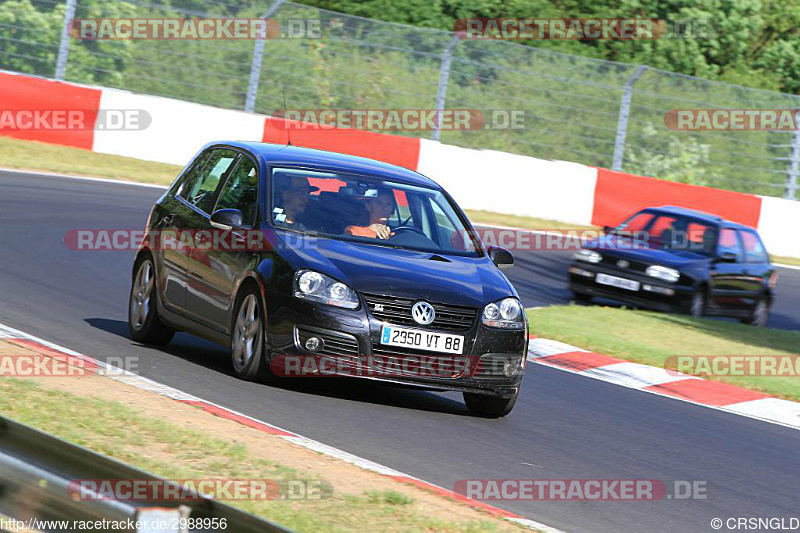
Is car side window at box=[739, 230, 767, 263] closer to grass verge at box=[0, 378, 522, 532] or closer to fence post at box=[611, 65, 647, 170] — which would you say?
fence post at box=[611, 65, 647, 170]

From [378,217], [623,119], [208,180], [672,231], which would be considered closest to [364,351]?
[378,217]

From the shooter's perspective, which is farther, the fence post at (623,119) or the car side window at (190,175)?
the fence post at (623,119)

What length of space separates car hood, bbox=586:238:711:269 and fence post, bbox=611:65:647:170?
7.90 meters

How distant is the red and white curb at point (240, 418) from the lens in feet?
21.1

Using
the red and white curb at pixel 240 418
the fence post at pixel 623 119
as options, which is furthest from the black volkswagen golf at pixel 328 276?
the fence post at pixel 623 119

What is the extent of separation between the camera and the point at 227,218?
9.12 metres

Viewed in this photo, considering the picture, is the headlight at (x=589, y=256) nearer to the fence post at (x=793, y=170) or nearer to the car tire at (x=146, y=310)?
the car tire at (x=146, y=310)

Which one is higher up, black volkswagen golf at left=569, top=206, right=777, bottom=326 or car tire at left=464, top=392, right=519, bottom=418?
black volkswagen golf at left=569, top=206, right=777, bottom=326

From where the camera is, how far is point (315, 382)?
9.37m

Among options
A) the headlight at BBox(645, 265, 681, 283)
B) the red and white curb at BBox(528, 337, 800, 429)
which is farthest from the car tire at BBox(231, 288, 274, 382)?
the headlight at BBox(645, 265, 681, 283)

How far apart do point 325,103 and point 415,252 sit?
16863 millimetres

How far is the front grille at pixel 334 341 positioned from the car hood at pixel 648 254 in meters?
9.06

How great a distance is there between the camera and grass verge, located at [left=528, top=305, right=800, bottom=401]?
1298cm

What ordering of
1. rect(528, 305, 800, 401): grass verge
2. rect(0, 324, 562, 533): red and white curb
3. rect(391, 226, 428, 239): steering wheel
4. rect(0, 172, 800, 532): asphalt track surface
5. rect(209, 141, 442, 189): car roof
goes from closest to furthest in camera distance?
rect(0, 324, 562, 533): red and white curb → rect(0, 172, 800, 532): asphalt track surface → rect(391, 226, 428, 239): steering wheel → rect(209, 141, 442, 189): car roof → rect(528, 305, 800, 401): grass verge
